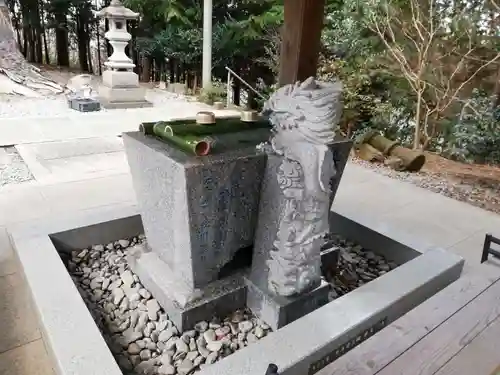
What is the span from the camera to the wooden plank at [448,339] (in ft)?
4.53

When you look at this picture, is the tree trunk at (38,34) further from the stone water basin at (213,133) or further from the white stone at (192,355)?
the white stone at (192,355)

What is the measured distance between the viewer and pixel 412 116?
5359 mm

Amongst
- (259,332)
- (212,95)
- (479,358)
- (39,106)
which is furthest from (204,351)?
(212,95)

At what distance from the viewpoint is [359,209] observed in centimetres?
314

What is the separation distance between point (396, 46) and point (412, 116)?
94 cm

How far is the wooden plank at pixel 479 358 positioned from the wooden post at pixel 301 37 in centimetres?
170

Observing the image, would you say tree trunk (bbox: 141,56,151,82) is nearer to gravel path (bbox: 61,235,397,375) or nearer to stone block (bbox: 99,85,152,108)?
stone block (bbox: 99,85,152,108)

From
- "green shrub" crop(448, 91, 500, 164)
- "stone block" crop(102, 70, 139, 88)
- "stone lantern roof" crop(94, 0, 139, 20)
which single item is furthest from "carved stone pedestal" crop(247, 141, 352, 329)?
"stone lantern roof" crop(94, 0, 139, 20)

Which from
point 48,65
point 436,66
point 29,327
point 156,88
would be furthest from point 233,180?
point 48,65

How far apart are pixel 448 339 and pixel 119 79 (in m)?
6.87

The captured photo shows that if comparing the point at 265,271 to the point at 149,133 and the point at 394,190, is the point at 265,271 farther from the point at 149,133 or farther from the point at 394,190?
the point at 394,190

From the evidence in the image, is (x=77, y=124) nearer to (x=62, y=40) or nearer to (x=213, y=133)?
(x=213, y=133)

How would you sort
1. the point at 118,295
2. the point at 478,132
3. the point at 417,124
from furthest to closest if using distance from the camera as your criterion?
the point at 417,124, the point at 478,132, the point at 118,295

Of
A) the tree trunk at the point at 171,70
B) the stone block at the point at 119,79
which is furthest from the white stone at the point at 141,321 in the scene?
the tree trunk at the point at 171,70
